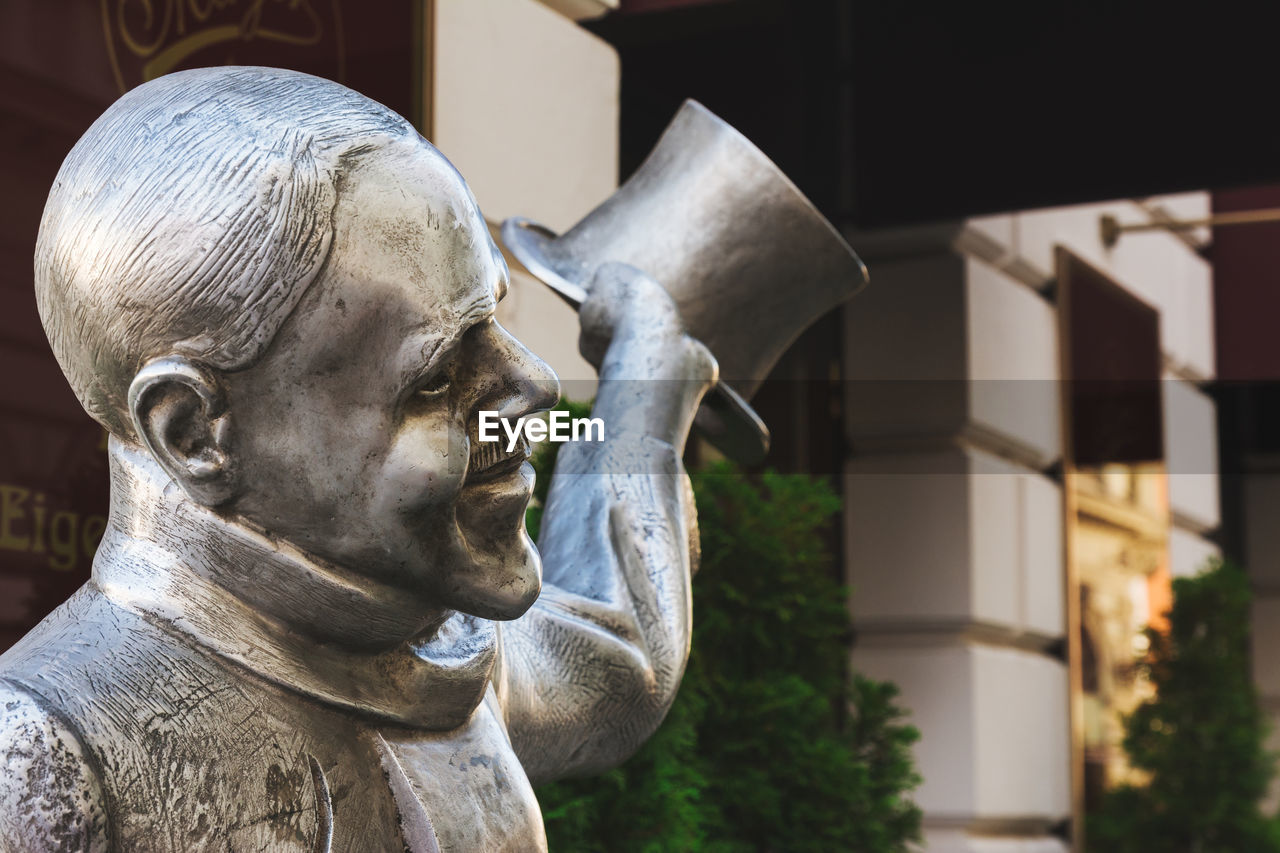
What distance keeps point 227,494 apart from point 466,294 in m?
0.17

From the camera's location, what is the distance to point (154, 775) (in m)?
0.74

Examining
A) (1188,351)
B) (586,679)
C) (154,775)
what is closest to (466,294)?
(154,775)

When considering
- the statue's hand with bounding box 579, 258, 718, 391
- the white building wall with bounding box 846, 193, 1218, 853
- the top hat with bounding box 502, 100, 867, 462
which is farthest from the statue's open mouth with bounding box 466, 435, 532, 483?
the white building wall with bounding box 846, 193, 1218, 853

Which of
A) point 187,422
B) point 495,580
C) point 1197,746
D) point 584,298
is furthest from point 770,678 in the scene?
point 1197,746

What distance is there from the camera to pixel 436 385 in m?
0.81

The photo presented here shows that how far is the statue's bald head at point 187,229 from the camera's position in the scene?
0.76m

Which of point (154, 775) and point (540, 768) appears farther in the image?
point (540, 768)

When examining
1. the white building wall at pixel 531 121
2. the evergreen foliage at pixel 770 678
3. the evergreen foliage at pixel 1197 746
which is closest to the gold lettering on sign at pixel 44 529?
the white building wall at pixel 531 121

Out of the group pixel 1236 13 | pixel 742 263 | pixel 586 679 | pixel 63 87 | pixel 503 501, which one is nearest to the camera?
pixel 503 501

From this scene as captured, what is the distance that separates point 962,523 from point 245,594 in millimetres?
4549

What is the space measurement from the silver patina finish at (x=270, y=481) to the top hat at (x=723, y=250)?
1.80 feet

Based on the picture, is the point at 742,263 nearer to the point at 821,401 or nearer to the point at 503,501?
the point at 503,501

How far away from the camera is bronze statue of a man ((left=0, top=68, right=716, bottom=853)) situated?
76 cm

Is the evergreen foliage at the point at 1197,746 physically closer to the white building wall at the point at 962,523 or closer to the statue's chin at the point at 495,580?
the white building wall at the point at 962,523
